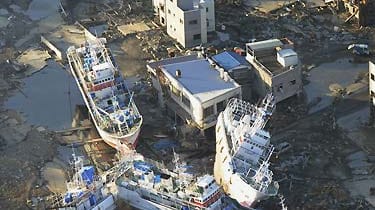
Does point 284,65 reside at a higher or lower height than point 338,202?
higher

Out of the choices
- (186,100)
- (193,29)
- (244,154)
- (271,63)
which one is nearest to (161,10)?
(193,29)

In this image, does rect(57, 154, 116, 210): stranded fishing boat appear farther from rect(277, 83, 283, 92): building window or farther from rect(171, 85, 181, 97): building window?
rect(277, 83, 283, 92): building window

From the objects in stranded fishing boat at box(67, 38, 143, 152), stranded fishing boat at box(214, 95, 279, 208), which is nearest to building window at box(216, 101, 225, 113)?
stranded fishing boat at box(214, 95, 279, 208)

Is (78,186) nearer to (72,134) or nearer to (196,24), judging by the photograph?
(72,134)

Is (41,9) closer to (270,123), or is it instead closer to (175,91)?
(175,91)

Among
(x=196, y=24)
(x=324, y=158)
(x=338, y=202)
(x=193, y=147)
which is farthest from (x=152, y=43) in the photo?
(x=338, y=202)

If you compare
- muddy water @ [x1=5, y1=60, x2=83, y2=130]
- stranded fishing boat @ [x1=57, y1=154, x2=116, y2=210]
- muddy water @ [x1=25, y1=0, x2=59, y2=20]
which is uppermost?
stranded fishing boat @ [x1=57, y1=154, x2=116, y2=210]
